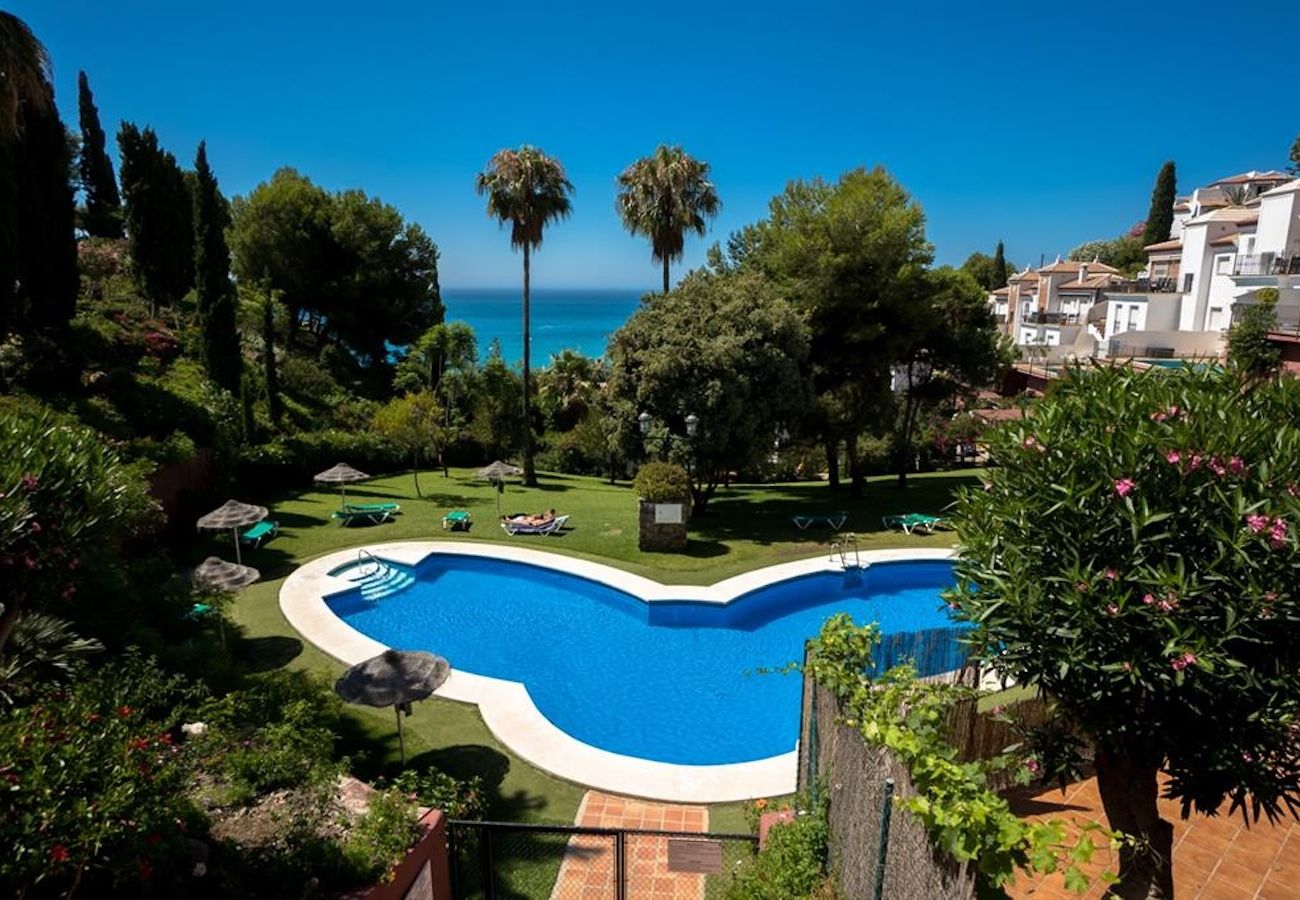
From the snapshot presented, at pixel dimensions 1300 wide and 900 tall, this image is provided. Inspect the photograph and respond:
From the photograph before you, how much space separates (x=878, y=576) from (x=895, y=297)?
9.50m

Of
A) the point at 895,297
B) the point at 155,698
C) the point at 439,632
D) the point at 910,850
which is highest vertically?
the point at 895,297

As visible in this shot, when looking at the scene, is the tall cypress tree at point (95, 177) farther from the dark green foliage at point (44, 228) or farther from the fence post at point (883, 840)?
the fence post at point (883, 840)

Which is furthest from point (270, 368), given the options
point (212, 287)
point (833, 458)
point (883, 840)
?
point (883, 840)

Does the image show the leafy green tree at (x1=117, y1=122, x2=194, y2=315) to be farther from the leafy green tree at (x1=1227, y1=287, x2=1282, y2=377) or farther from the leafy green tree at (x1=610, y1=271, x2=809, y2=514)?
the leafy green tree at (x1=1227, y1=287, x2=1282, y2=377)

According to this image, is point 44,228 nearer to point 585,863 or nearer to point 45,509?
point 45,509

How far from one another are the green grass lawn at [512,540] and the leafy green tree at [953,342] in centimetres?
421

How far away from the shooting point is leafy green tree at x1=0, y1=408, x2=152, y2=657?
21.0ft

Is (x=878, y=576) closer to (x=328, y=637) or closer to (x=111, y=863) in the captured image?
(x=328, y=637)

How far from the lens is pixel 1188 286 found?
48.7m

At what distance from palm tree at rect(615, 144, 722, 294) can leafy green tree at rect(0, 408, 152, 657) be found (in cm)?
2107

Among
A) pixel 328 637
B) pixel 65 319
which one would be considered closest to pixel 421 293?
pixel 65 319

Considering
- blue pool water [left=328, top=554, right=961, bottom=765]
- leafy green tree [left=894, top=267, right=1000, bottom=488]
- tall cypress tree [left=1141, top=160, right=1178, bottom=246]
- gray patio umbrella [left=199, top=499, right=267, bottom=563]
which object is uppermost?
tall cypress tree [left=1141, top=160, right=1178, bottom=246]

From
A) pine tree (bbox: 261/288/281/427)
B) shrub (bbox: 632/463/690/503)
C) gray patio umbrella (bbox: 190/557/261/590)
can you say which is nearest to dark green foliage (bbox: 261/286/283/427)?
pine tree (bbox: 261/288/281/427)

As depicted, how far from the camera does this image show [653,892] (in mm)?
7562
